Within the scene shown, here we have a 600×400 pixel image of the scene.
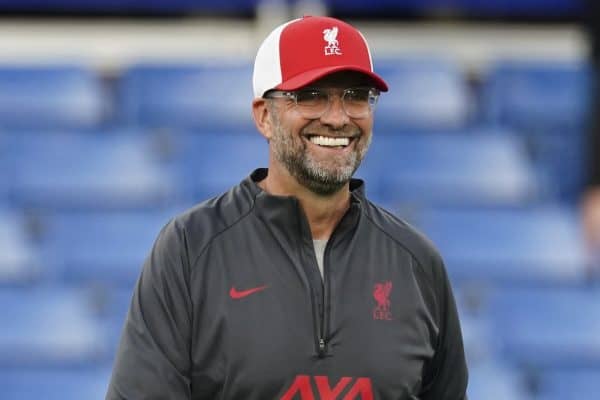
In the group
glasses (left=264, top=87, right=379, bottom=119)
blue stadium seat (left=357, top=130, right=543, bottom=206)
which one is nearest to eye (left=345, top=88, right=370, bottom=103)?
glasses (left=264, top=87, right=379, bottom=119)

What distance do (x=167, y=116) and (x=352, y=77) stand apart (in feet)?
16.5

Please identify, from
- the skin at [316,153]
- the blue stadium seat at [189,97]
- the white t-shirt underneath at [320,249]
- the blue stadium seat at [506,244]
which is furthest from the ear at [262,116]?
the blue stadium seat at [189,97]

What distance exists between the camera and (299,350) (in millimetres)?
2566

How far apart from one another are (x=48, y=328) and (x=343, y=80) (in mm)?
3608

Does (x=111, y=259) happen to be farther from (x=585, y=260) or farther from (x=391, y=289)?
(x=391, y=289)

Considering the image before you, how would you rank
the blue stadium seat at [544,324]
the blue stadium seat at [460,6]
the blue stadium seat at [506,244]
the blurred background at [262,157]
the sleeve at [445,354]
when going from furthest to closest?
the blue stadium seat at [460,6], the blue stadium seat at [506,244], the blue stadium seat at [544,324], the blurred background at [262,157], the sleeve at [445,354]

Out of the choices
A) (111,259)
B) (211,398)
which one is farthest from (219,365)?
(111,259)

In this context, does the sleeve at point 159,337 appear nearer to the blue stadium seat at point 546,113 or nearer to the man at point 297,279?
the man at point 297,279

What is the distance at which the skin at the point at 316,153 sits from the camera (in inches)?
103

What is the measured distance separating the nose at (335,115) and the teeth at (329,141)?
0.03 metres

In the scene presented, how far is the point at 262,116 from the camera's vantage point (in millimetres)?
2727

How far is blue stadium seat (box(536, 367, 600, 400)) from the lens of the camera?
5863 mm

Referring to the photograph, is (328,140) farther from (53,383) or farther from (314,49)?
(53,383)

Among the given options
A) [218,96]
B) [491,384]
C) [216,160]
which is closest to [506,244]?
[491,384]
